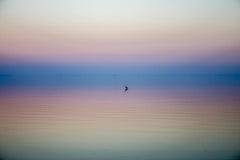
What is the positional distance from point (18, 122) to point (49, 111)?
3.50 ft

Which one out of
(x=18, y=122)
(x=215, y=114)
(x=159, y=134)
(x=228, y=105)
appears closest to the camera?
(x=159, y=134)

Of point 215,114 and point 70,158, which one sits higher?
point 215,114

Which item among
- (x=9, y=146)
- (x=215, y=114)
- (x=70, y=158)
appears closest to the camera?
(x=70, y=158)

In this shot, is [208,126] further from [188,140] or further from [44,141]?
[44,141]

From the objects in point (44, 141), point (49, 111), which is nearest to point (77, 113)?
point (49, 111)

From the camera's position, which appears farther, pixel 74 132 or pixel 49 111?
pixel 49 111

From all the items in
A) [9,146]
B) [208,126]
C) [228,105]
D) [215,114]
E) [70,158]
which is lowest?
[70,158]

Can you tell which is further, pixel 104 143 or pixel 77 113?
Answer: pixel 77 113

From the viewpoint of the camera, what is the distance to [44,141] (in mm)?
3141

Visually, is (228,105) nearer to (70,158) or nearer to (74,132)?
(74,132)

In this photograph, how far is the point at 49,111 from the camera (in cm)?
526

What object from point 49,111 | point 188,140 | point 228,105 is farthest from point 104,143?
point 228,105

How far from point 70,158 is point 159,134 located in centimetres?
123

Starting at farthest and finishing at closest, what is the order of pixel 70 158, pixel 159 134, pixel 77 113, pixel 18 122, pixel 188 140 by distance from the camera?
pixel 77 113 → pixel 18 122 → pixel 159 134 → pixel 188 140 → pixel 70 158
